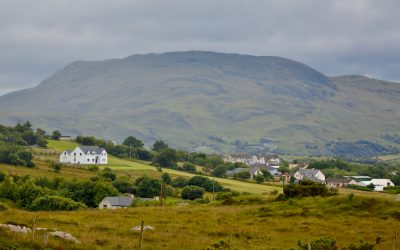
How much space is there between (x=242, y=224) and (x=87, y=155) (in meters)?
136

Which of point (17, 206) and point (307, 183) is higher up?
point (307, 183)

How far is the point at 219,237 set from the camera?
45219mm

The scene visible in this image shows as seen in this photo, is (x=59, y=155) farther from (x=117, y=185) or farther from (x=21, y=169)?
(x=117, y=185)

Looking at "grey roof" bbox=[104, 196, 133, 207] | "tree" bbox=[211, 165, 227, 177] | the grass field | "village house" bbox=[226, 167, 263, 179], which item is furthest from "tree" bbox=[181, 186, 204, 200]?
"village house" bbox=[226, 167, 263, 179]

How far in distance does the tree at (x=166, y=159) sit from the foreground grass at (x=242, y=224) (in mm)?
127599

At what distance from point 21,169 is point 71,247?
11743 centimetres

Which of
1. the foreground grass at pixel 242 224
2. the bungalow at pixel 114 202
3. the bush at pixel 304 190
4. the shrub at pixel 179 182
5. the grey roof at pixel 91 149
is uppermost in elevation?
the grey roof at pixel 91 149

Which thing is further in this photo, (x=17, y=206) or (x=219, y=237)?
(x=17, y=206)

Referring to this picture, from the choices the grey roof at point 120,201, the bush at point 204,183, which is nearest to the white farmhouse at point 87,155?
the bush at point 204,183

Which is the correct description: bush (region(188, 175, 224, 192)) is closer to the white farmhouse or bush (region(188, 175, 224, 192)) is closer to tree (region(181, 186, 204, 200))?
tree (region(181, 186, 204, 200))

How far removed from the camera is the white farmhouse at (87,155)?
7156 inches

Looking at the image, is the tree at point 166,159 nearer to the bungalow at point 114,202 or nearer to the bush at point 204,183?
the bush at point 204,183

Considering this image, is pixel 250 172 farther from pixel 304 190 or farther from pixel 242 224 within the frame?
pixel 242 224

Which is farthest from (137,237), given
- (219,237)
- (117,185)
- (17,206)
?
(117,185)
